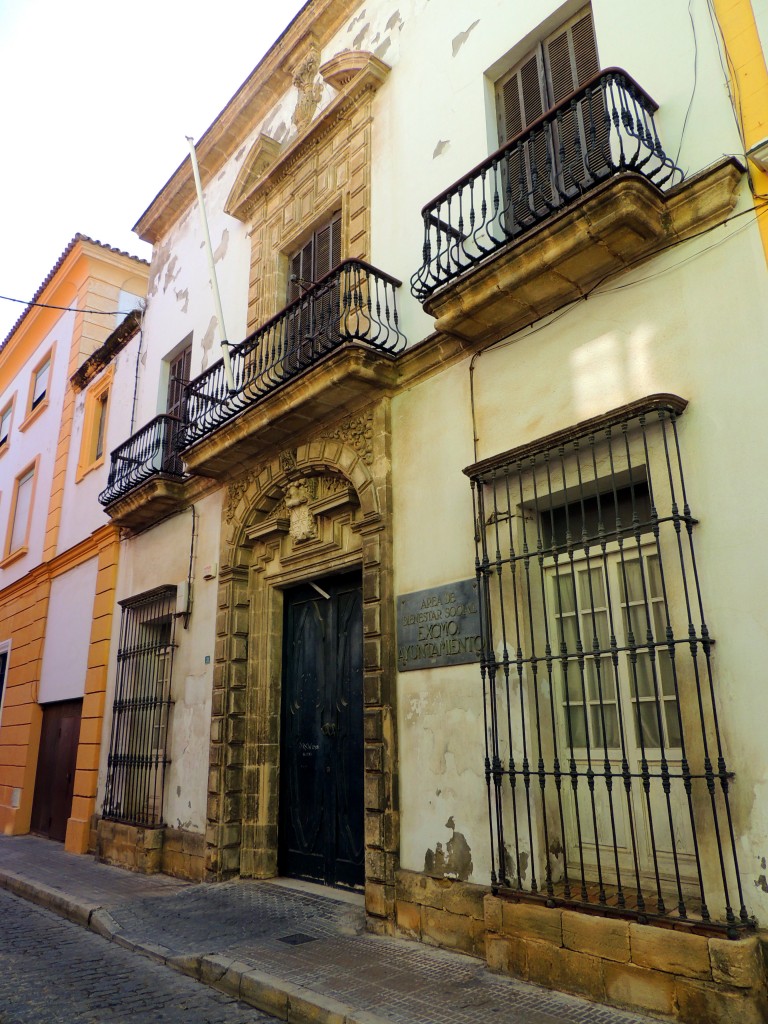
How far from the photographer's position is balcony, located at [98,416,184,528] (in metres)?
9.52

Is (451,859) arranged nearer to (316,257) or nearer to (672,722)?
(672,722)

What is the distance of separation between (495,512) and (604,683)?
1359 millimetres

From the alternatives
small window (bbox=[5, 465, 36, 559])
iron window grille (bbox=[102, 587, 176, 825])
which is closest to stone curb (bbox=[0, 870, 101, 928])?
iron window grille (bbox=[102, 587, 176, 825])

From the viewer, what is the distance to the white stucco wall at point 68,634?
11672 millimetres

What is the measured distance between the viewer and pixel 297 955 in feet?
16.4

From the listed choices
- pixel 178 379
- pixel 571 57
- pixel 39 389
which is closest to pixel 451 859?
pixel 571 57

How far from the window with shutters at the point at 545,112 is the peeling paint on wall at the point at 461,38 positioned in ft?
1.95

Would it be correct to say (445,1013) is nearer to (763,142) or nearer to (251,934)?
(251,934)

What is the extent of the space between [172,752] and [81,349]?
29.7 feet

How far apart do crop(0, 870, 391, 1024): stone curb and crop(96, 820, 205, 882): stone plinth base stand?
1.49 m

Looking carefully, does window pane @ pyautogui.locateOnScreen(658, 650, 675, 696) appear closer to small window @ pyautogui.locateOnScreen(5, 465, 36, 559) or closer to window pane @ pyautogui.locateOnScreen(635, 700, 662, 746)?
window pane @ pyautogui.locateOnScreen(635, 700, 662, 746)

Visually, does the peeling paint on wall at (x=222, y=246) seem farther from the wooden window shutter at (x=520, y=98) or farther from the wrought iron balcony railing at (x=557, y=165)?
the wooden window shutter at (x=520, y=98)

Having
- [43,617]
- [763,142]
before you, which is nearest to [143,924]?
[763,142]

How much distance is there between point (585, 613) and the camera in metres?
5.05
